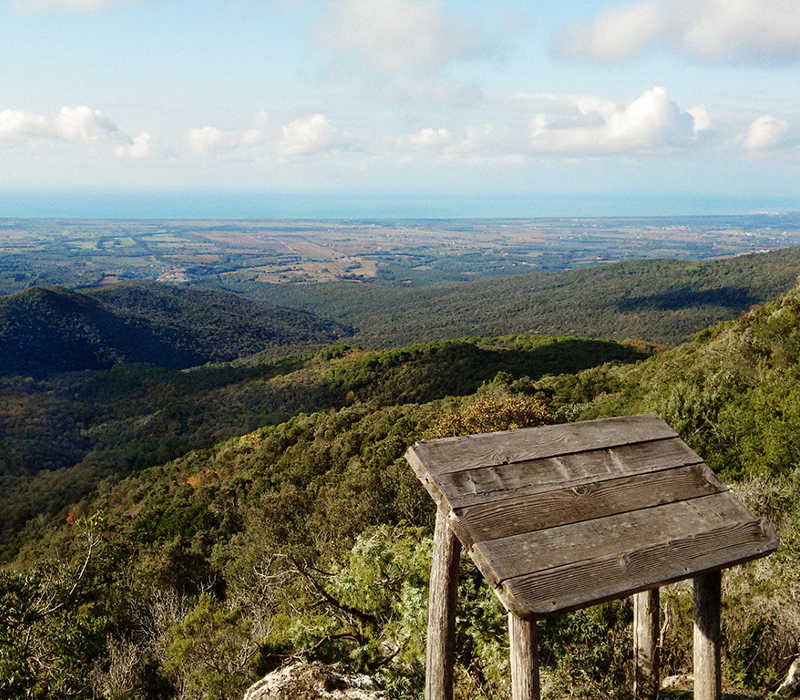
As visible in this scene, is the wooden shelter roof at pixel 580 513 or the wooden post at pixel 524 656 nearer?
the wooden shelter roof at pixel 580 513

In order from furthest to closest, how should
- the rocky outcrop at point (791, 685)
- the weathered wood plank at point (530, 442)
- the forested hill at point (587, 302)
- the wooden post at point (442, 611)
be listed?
the forested hill at point (587, 302), the rocky outcrop at point (791, 685), the wooden post at point (442, 611), the weathered wood plank at point (530, 442)

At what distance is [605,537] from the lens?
251 cm

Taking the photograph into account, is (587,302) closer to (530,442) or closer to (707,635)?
(707,635)

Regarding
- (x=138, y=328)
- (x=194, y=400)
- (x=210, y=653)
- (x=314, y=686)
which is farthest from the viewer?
(x=138, y=328)

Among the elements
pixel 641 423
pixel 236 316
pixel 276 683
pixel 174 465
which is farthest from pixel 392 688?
pixel 236 316

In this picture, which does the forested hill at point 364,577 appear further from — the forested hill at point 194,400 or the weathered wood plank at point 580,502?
the forested hill at point 194,400

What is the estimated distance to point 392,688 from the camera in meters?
4.84

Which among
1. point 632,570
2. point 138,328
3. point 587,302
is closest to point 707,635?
point 632,570

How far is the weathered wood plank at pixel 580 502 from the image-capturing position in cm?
246

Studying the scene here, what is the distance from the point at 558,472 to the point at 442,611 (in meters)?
1.10

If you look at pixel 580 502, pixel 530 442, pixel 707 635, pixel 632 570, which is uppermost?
pixel 530 442

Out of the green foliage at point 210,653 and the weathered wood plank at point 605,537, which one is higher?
the weathered wood plank at point 605,537

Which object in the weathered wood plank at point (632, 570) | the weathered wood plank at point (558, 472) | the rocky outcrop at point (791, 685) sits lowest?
the rocky outcrop at point (791, 685)

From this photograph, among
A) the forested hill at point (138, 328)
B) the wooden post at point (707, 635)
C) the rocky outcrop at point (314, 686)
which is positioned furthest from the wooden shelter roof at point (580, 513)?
the forested hill at point (138, 328)
